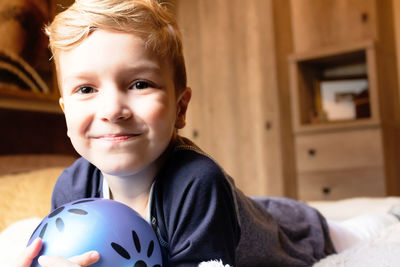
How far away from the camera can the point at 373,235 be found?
132 cm

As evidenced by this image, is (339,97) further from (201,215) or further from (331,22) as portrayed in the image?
(201,215)

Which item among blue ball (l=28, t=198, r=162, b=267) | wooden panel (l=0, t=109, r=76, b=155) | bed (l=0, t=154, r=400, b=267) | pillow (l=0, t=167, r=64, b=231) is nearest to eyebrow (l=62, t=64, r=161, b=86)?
blue ball (l=28, t=198, r=162, b=267)

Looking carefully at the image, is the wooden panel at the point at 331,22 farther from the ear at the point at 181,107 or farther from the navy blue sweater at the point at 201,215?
the ear at the point at 181,107

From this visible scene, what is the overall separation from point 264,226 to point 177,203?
1.03ft

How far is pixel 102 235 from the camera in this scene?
0.65 metres

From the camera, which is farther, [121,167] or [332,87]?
[332,87]

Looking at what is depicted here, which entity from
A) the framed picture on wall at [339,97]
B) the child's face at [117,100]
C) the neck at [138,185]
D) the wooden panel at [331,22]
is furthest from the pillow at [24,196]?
the wooden panel at [331,22]

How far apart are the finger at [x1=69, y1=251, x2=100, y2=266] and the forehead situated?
0.28 metres

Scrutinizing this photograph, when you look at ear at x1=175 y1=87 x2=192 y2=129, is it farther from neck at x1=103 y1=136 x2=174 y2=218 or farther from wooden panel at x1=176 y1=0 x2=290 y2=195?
wooden panel at x1=176 y1=0 x2=290 y2=195

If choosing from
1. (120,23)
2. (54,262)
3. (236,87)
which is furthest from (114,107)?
(236,87)

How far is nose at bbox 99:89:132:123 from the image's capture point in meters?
0.70

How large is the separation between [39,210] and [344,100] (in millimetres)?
2208

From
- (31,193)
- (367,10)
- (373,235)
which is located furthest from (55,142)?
(367,10)

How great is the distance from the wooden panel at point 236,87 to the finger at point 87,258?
2310 mm
